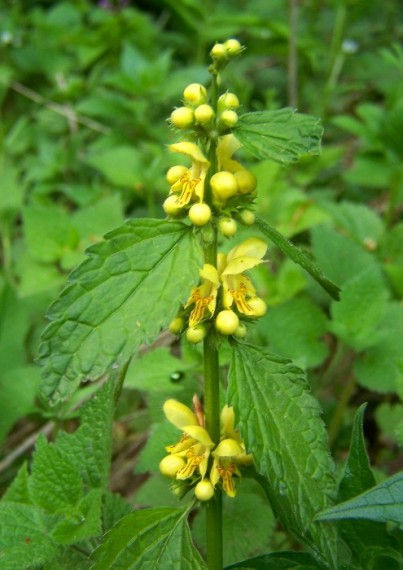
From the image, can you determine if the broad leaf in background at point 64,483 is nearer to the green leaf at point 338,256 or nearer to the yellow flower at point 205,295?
the yellow flower at point 205,295

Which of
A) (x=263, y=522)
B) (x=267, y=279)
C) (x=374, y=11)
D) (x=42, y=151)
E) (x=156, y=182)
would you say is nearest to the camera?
(x=263, y=522)

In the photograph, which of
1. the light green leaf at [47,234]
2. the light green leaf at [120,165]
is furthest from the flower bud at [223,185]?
the light green leaf at [120,165]

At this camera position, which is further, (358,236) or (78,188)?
(78,188)

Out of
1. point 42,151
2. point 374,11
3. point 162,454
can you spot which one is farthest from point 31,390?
point 374,11

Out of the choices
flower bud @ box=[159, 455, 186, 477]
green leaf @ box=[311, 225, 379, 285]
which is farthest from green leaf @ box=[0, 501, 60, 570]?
green leaf @ box=[311, 225, 379, 285]

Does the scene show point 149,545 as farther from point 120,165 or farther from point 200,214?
point 120,165

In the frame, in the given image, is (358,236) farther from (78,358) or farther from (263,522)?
(78,358)

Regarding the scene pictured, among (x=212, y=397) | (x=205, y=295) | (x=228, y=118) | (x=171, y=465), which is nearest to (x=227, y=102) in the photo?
(x=228, y=118)
